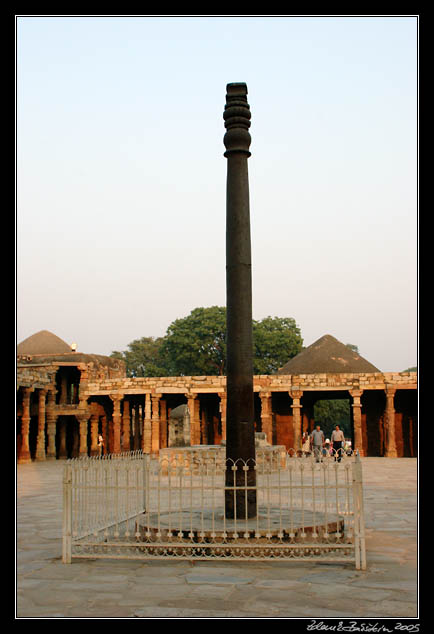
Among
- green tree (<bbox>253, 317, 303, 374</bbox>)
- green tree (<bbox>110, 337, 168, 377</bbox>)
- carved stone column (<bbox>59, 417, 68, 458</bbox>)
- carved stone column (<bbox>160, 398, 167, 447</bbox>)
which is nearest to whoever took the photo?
carved stone column (<bbox>59, 417, 68, 458</bbox>)

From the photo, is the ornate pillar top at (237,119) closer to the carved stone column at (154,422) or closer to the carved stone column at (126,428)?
the carved stone column at (154,422)

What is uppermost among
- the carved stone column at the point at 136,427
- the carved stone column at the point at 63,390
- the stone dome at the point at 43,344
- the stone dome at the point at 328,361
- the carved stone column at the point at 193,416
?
the stone dome at the point at 43,344

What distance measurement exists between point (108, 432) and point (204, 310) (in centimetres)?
1516

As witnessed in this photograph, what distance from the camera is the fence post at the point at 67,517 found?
20.6ft

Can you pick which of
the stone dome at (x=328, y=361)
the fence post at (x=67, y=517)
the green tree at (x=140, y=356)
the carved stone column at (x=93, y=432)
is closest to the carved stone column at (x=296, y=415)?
the stone dome at (x=328, y=361)

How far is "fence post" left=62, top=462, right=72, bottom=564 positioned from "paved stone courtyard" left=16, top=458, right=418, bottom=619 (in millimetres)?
122

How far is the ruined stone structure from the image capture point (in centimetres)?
2470

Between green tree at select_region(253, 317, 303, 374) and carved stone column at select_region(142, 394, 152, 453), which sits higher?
green tree at select_region(253, 317, 303, 374)

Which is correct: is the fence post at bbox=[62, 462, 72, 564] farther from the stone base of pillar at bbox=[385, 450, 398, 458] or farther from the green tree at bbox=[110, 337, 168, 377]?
the green tree at bbox=[110, 337, 168, 377]

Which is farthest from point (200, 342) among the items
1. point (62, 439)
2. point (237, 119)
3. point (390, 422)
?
point (237, 119)

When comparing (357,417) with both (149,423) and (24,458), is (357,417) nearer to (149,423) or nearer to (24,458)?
(149,423)

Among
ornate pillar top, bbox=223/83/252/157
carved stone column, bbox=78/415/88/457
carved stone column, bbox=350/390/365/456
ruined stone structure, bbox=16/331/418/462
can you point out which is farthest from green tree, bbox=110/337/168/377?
ornate pillar top, bbox=223/83/252/157

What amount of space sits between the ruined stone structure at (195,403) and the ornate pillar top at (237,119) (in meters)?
18.0

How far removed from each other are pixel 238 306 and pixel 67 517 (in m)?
2.83
